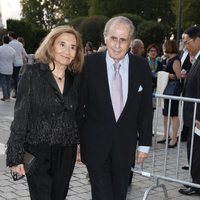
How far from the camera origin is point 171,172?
19.8ft

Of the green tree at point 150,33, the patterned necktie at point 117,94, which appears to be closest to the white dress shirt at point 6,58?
the patterned necktie at point 117,94

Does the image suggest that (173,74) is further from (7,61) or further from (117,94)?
(7,61)

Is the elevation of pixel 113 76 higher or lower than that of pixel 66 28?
lower

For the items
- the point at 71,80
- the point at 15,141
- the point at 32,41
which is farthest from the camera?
the point at 32,41

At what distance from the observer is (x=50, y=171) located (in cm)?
324

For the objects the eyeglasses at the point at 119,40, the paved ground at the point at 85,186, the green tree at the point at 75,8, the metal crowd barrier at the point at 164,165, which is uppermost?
the green tree at the point at 75,8

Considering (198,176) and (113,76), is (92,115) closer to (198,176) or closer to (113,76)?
(113,76)

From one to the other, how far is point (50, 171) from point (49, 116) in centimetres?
43

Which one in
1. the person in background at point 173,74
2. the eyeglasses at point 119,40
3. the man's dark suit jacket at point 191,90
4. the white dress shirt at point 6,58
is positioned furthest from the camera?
the white dress shirt at point 6,58

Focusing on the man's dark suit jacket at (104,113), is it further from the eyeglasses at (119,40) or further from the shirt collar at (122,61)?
the eyeglasses at (119,40)

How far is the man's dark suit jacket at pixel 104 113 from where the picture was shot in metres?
3.32

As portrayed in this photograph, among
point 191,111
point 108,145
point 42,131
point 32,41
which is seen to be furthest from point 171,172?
point 32,41

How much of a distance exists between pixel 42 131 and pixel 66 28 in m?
0.77

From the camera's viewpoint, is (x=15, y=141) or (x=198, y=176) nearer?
(x=15, y=141)
